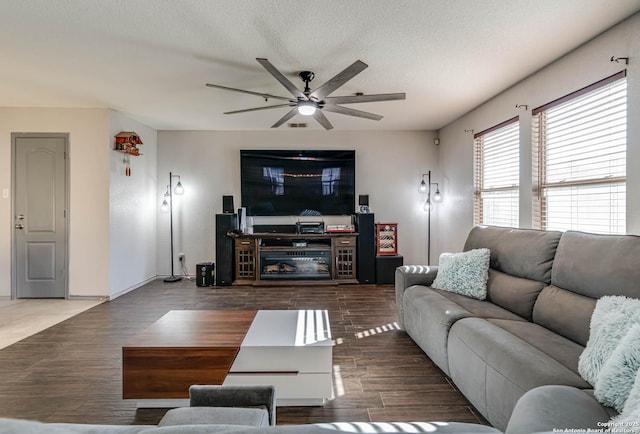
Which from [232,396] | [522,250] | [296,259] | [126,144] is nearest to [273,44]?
[232,396]

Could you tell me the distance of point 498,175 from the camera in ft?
12.9

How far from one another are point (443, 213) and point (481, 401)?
4.05 meters

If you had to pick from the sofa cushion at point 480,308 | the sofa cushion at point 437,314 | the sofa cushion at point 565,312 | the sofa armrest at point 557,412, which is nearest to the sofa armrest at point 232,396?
the sofa armrest at point 557,412

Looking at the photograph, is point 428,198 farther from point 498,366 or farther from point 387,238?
point 498,366

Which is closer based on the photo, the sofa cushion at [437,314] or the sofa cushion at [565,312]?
the sofa cushion at [565,312]

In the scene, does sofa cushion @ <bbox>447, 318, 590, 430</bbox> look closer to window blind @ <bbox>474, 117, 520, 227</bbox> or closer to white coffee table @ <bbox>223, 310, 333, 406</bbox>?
white coffee table @ <bbox>223, 310, 333, 406</bbox>

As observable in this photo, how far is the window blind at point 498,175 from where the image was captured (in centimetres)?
362

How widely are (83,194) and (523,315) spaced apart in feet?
17.1

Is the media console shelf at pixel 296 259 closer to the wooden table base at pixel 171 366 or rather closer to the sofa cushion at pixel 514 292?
the sofa cushion at pixel 514 292

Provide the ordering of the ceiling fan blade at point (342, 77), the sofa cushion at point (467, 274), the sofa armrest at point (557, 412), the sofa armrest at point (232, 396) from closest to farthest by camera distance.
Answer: the sofa armrest at point (557, 412) < the sofa armrest at point (232, 396) < the ceiling fan blade at point (342, 77) < the sofa cushion at point (467, 274)

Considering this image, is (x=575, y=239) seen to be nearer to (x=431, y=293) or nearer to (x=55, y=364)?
(x=431, y=293)

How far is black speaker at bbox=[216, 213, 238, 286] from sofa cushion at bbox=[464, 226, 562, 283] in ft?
11.8

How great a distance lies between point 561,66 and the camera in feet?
9.37

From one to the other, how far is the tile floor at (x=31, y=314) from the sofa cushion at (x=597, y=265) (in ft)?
14.8
